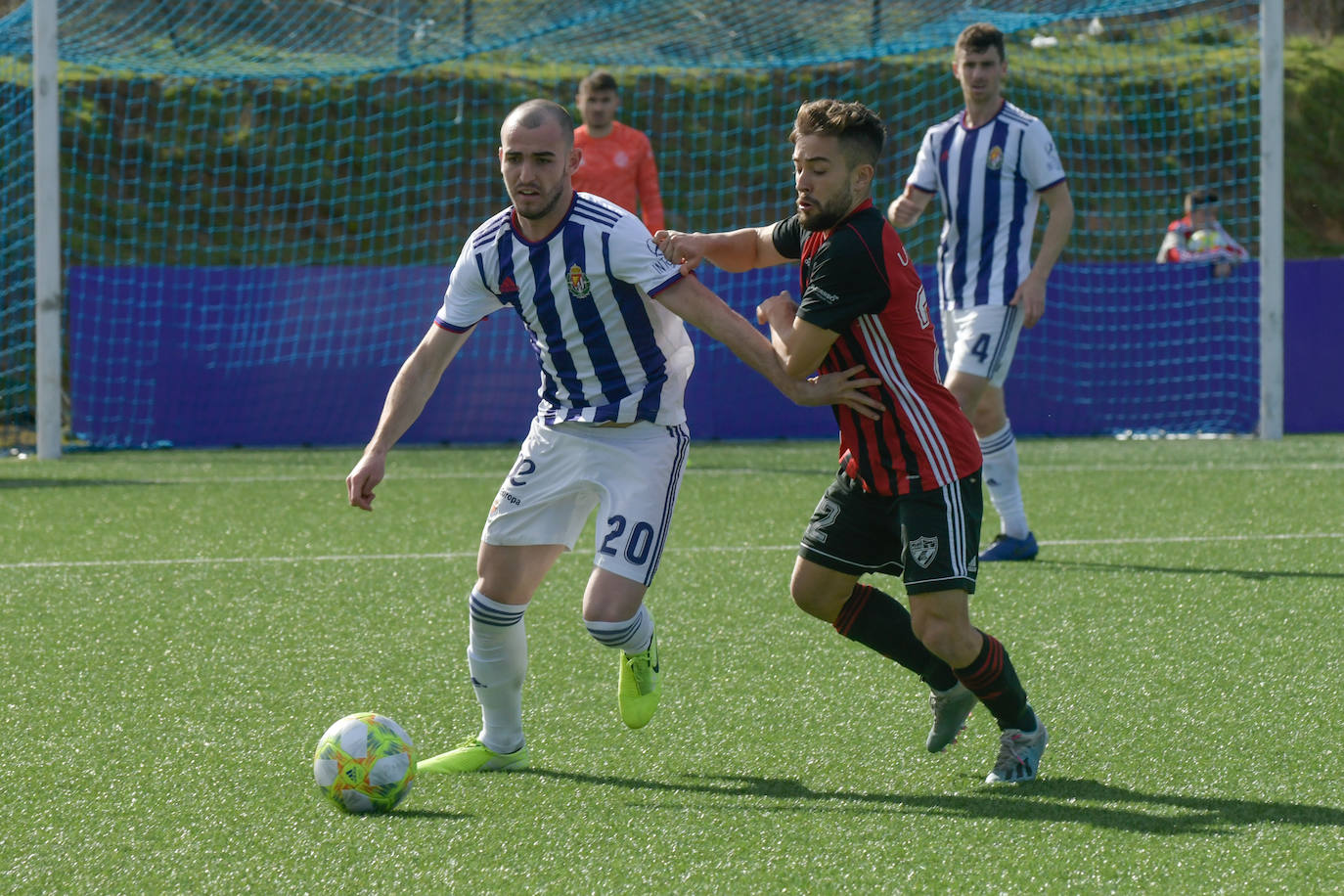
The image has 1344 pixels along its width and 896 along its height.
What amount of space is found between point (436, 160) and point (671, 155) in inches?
106

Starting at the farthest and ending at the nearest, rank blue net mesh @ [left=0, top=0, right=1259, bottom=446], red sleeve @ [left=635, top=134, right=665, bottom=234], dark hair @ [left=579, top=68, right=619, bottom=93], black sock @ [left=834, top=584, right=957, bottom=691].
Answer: blue net mesh @ [left=0, top=0, right=1259, bottom=446], red sleeve @ [left=635, top=134, right=665, bottom=234], dark hair @ [left=579, top=68, right=619, bottom=93], black sock @ [left=834, top=584, right=957, bottom=691]

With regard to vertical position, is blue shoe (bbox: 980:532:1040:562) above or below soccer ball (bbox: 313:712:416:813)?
above

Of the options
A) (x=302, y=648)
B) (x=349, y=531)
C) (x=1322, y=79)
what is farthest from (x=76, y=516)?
(x=1322, y=79)

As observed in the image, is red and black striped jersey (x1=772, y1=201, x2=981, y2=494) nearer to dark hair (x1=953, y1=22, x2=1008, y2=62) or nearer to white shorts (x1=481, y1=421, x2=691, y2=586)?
white shorts (x1=481, y1=421, x2=691, y2=586)

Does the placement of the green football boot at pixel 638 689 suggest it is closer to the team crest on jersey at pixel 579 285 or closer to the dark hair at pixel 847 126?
the team crest on jersey at pixel 579 285

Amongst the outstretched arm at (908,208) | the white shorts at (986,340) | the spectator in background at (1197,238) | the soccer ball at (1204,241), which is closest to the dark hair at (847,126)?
the outstretched arm at (908,208)

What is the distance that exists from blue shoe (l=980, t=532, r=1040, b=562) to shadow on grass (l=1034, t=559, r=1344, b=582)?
0.05 metres

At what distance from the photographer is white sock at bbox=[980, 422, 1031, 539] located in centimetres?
635

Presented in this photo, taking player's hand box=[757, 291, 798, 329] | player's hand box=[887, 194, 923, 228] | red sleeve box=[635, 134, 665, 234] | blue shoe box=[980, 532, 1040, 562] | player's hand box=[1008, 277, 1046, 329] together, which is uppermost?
red sleeve box=[635, 134, 665, 234]

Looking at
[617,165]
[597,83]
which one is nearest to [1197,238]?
[617,165]

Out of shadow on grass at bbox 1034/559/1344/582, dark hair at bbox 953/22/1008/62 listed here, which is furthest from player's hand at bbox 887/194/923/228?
shadow on grass at bbox 1034/559/1344/582

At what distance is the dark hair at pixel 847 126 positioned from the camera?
3.31 m

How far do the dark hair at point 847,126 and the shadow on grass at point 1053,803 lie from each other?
1.35 metres

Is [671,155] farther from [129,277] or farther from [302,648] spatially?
[302,648]
